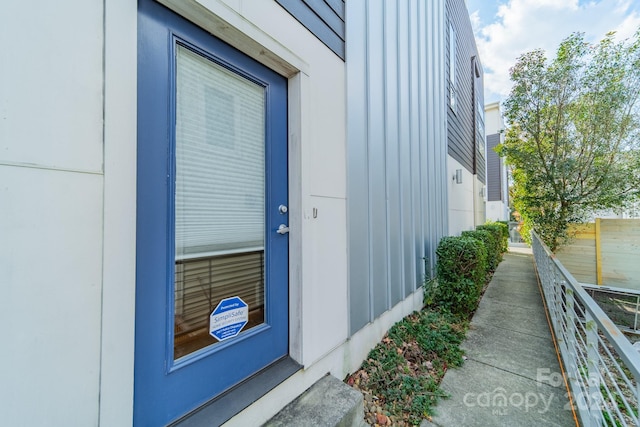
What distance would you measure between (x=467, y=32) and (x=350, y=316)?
1102 centimetres

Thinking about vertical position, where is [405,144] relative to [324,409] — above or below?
above

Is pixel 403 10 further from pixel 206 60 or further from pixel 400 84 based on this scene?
pixel 206 60

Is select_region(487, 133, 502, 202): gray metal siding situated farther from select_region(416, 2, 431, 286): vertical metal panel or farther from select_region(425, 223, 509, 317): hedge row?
select_region(425, 223, 509, 317): hedge row

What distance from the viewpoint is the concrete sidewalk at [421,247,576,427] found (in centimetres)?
199

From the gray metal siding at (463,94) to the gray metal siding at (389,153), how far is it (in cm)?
195

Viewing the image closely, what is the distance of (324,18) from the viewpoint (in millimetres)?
2199

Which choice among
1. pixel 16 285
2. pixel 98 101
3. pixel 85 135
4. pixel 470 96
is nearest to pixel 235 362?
pixel 16 285

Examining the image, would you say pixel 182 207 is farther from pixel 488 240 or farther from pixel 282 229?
pixel 488 240

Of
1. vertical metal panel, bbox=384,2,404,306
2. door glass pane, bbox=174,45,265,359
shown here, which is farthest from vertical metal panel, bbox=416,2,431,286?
door glass pane, bbox=174,45,265,359

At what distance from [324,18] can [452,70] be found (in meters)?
6.06

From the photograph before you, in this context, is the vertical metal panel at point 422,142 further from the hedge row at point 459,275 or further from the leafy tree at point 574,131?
the leafy tree at point 574,131

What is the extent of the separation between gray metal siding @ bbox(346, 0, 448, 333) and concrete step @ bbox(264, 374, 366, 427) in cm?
66

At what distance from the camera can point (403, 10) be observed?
3.74 meters

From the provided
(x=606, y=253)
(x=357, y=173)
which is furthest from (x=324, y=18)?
(x=606, y=253)
